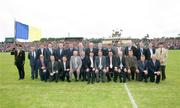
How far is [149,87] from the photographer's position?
15352mm

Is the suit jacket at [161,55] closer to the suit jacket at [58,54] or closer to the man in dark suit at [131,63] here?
the man in dark suit at [131,63]

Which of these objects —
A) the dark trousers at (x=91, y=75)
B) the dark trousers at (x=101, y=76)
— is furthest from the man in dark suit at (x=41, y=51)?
the dark trousers at (x=101, y=76)

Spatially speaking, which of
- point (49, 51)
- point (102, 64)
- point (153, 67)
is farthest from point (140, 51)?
point (49, 51)

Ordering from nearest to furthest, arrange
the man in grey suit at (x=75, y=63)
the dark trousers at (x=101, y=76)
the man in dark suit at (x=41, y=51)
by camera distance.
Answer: the dark trousers at (x=101, y=76), the man in grey suit at (x=75, y=63), the man in dark suit at (x=41, y=51)

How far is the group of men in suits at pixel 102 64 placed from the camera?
17500mm

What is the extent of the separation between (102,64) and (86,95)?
4.68 metres

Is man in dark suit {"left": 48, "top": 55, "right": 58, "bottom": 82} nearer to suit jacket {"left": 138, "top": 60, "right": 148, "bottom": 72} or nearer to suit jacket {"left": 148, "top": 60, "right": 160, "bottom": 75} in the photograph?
suit jacket {"left": 138, "top": 60, "right": 148, "bottom": 72}

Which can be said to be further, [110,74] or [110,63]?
[110,74]

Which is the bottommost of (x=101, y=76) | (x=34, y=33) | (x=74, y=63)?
(x=101, y=76)

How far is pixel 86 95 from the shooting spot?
43.3 ft

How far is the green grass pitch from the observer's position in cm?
1145

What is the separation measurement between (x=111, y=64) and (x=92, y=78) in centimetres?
115

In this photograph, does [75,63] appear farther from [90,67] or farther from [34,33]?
[34,33]

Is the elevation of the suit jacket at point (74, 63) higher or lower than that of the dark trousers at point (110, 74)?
higher
